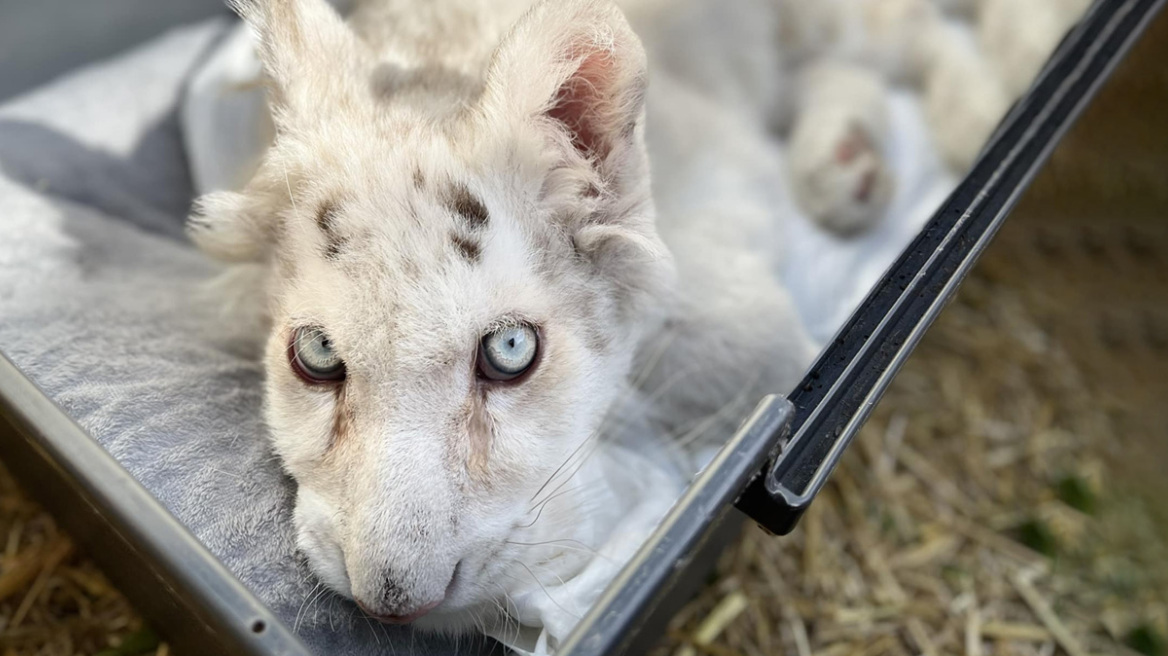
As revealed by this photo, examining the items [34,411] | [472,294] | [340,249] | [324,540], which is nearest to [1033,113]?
[472,294]

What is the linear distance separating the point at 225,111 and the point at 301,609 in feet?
4.62

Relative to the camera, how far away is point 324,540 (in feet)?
3.80

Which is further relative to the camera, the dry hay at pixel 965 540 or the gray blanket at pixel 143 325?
the dry hay at pixel 965 540

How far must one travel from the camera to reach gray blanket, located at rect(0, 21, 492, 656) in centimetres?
120

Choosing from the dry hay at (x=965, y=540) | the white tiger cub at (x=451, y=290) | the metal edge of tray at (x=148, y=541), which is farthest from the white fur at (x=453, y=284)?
the dry hay at (x=965, y=540)

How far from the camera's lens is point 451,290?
1130 mm

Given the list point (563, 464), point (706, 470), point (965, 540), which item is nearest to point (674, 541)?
point (706, 470)

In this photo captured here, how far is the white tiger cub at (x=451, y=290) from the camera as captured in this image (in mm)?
1114

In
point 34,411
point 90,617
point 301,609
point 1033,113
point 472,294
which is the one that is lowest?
point 90,617

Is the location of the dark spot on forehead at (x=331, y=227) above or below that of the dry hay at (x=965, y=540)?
above

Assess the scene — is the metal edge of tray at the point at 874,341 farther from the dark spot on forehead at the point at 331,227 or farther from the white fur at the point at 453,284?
the dark spot on forehead at the point at 331,227

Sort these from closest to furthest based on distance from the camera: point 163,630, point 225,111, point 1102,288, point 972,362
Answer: point 163,630 < point 225,111 < point 972,362 < point 1102,288

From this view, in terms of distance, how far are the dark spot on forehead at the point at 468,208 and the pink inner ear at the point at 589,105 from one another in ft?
0.56

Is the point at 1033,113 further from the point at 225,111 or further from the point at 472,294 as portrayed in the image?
the point at 225,111
